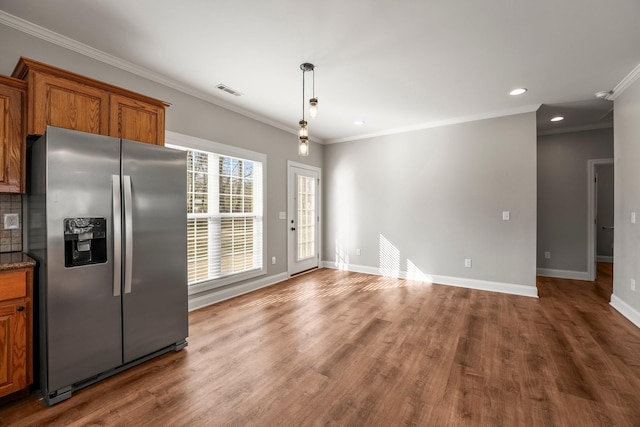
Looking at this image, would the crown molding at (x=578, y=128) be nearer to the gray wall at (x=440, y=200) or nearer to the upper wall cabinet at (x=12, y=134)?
the gray wall at (x=440, y=200)

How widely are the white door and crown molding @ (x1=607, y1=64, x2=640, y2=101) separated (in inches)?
175

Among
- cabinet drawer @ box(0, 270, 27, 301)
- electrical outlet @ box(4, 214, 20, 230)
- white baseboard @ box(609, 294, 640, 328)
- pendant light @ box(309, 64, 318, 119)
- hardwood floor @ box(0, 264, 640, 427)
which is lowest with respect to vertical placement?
hardwood floor @ box(0, 264, 640, 427)

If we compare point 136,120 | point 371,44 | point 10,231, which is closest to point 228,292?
point 10,231

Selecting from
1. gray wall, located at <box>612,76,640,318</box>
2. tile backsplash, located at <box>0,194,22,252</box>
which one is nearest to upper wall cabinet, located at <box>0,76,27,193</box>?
tile backsplash, located at <box>0,194,22,252</box>

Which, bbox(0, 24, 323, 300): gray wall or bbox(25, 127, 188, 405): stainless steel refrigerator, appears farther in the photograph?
bbox(0, 24, 323, 300): gray wall

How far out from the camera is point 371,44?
2.53 m

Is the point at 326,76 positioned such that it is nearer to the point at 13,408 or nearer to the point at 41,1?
the point at 41,1

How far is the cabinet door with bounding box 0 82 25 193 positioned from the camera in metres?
1.97

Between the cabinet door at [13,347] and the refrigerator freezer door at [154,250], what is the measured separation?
1.82ft

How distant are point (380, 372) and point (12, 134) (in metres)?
3.24

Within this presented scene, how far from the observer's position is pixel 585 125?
4.89 m

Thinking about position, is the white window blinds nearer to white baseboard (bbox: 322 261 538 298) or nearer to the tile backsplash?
the tile backsplash

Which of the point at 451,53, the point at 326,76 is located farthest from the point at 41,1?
the point at 451,53

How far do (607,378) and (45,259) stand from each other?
4.09m
